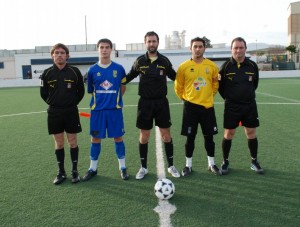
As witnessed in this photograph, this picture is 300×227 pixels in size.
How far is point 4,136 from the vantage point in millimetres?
7070

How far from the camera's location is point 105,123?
14.1 feet

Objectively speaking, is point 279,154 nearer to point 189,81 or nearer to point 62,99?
point 189,81

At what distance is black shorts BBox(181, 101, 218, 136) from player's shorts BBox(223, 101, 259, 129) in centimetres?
22

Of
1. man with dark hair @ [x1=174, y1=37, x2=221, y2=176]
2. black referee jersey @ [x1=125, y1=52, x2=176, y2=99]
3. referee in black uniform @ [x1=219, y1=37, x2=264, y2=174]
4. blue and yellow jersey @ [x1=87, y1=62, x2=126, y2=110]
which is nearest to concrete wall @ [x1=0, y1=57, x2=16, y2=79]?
blue and yellow jersey @ [x1=87, y1=62, x2=126, y2=110]

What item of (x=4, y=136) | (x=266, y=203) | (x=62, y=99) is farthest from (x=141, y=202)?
(x=4, y=136)

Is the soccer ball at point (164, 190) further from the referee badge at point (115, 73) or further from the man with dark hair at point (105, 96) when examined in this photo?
the referee badge at point (115, 73)

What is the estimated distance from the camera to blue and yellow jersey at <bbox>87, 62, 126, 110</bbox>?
13.9 feet

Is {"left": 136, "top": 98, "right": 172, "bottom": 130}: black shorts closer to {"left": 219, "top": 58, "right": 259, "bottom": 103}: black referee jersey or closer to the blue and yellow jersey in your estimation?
the blue and yellow jersey

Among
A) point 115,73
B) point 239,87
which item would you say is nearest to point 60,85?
point 115,73

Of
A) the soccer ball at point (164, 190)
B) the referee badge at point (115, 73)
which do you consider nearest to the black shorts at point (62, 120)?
the referee badge at point (115, 73)

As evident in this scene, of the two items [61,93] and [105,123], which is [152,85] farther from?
[61,93]

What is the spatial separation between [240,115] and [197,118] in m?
0.60

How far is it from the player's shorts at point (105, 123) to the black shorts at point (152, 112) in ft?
1.02

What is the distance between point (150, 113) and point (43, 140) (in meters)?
3.33
